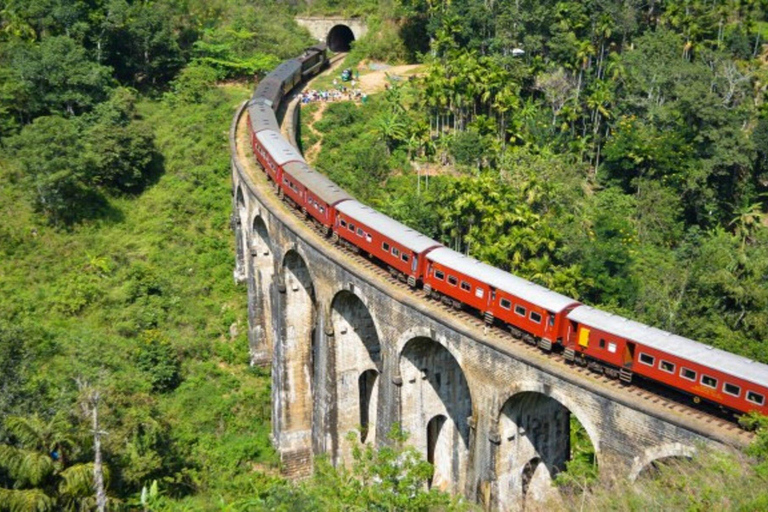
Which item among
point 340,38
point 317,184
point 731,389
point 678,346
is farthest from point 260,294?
point 340,38

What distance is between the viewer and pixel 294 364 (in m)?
49.8

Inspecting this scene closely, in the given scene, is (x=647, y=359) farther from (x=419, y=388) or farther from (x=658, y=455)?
(x=419, y=388)

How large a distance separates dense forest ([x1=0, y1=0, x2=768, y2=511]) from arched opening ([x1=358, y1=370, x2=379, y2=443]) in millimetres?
2479

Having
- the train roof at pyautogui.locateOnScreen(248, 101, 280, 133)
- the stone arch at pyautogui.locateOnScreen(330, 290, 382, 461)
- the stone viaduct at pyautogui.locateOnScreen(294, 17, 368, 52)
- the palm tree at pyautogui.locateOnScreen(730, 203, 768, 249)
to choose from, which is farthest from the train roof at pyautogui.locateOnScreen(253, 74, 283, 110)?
the palm tree at pyautogui.locateOnScreen(730, 203, 768, 249)

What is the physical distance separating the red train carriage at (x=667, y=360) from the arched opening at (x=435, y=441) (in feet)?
34.5

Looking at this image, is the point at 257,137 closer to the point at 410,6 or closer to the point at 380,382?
the point at 380,382

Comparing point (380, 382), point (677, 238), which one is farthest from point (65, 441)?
point (677, 238)

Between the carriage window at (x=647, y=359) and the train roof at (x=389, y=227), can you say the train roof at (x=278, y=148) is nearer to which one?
the train roof at (x=389, y=227)

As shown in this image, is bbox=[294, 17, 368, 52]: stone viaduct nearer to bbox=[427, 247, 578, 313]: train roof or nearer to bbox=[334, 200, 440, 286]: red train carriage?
bbox=[334, 200, 440, 286]: red train carriage

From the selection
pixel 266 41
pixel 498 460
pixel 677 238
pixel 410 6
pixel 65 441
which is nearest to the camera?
pixel 65 441

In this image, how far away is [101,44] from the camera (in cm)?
8275

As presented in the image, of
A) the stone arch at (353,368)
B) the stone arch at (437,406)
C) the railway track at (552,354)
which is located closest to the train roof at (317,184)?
the railway track at (552,354)

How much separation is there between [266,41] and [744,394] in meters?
81.3

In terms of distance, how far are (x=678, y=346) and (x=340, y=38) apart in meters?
91.0
